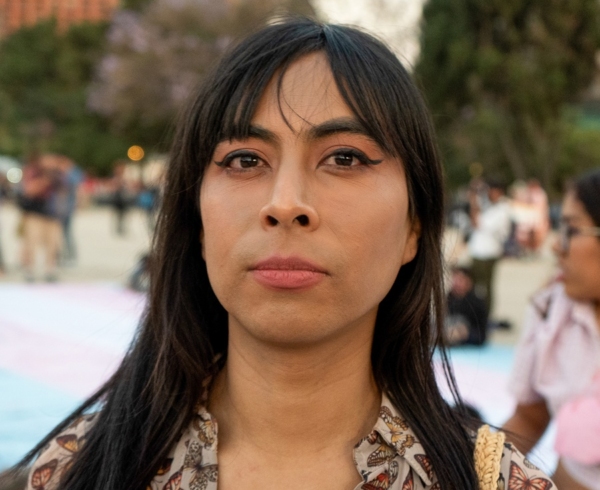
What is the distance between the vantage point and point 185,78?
3316 cm

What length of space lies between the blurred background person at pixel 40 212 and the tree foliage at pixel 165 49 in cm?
1783

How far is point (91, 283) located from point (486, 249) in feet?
20.0

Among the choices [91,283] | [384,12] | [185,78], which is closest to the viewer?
[91,283]

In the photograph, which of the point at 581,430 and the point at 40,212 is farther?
the point at 40,212

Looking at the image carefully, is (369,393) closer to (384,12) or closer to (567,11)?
(384,12)

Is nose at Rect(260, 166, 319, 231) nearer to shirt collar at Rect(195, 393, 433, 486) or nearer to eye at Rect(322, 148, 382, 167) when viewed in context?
eye at Rect(322, 148, 382, 167)

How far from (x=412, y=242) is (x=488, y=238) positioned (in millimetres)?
8391

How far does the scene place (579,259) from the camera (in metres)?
3.03

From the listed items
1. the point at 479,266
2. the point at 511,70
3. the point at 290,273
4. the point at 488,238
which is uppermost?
the point at 511,70

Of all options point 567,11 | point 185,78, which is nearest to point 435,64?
point 567,11

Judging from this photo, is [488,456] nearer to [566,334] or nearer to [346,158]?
[346,158]

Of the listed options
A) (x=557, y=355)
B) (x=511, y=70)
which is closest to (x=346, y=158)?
(x=557, y=355)

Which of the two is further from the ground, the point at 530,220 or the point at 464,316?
the point at 530,220

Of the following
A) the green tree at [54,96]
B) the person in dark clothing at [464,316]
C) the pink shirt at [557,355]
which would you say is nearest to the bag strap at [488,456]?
the pink shirt at [557,355]
